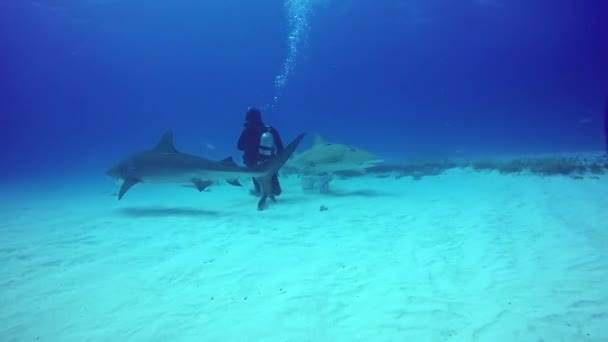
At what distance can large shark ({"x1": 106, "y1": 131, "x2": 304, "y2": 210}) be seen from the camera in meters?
7.61

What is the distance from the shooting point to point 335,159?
948cm

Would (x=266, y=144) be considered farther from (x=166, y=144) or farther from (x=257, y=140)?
(x=166, y=144)

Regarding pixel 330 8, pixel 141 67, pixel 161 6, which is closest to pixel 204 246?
pixel 330 8

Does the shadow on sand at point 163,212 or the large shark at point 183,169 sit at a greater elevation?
the large shark at point 183,169

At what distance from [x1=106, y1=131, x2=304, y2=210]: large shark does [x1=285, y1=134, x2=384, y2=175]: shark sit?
6.96ft

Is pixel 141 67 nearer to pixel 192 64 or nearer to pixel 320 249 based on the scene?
pixel 192 64

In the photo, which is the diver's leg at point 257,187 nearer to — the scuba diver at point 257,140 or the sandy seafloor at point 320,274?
the scuba diver at point 257,140

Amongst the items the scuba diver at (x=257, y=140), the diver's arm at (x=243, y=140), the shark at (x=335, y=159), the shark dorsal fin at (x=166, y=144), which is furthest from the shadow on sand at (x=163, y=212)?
the shark at (x=335, y=159)

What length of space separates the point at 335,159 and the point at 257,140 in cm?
244

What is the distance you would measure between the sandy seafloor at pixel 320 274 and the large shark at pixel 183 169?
2.93 feet

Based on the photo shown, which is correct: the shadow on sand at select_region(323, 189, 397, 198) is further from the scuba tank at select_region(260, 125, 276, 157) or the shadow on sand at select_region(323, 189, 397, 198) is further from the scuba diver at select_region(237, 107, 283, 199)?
the scuba tank at select_region(260, 125, 276, 157)

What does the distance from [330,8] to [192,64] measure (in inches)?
3278

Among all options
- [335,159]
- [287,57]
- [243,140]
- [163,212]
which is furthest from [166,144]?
[287,57]

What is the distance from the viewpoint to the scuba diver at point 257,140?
31.5 feet
